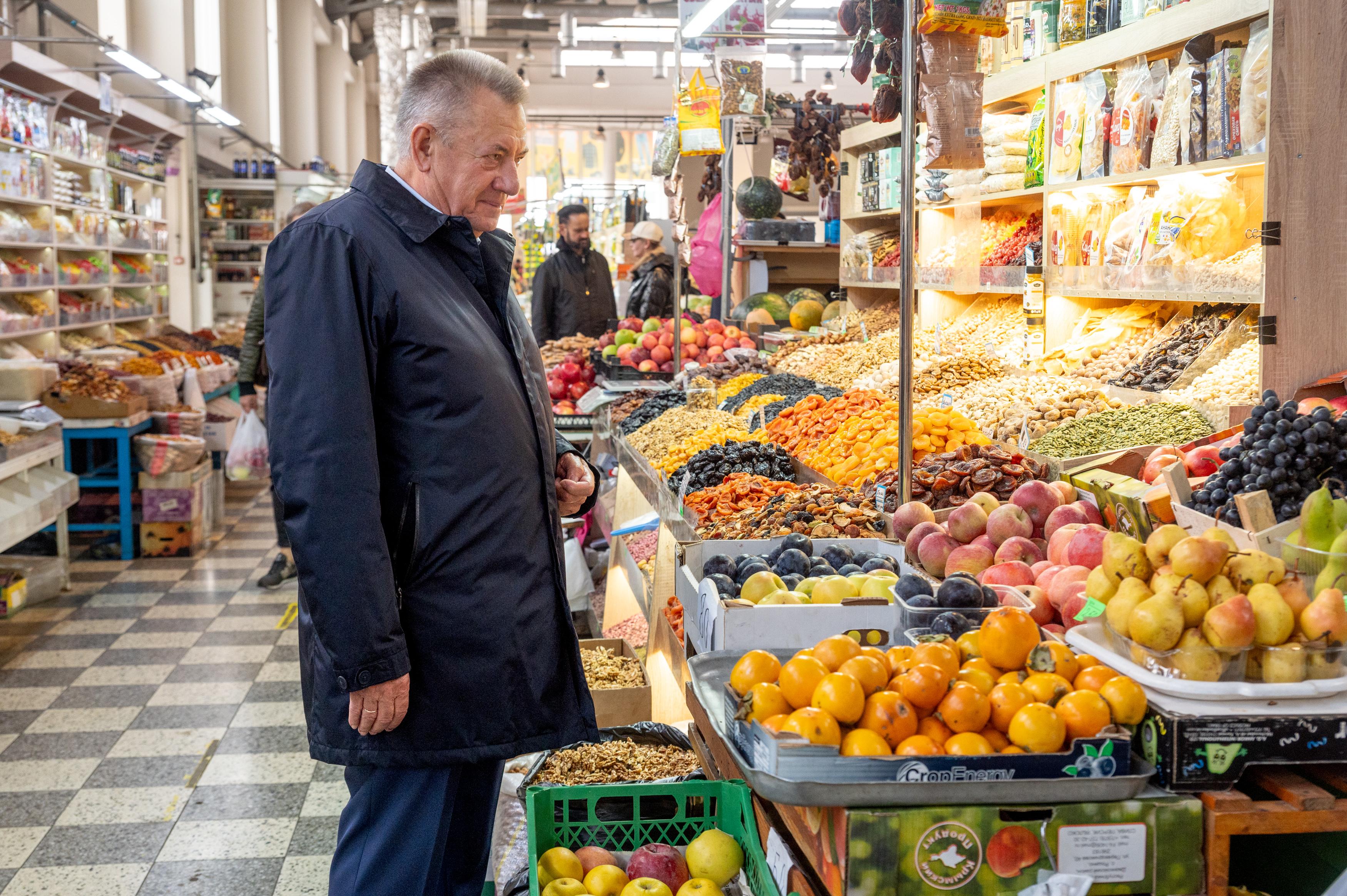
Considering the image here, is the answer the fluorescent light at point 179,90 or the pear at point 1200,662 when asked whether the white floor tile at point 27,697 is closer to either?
the pear at point 1200,662

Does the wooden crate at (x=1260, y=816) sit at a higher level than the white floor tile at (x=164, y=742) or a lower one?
higher

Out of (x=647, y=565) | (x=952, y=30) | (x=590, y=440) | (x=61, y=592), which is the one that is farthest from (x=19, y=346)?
(x=952, y=30)

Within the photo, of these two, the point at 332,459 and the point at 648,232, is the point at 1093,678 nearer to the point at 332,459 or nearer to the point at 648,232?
the point at 332,459

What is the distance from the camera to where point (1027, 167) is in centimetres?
457

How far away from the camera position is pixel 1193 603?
1.57 metres

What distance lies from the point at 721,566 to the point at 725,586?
14cm

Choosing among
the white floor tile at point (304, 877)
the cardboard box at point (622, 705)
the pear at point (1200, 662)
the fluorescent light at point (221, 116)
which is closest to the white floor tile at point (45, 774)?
Answer: the white floor tile at point (304, 877)

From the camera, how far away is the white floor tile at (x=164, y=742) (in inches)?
152

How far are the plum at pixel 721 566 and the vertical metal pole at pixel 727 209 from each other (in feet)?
14.7

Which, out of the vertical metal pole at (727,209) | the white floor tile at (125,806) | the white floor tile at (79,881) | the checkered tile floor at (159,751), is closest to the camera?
the white floor tile at (79,881)

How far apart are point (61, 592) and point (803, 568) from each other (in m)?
4.91

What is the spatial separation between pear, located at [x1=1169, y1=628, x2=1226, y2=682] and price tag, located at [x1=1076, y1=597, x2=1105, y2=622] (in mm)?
184

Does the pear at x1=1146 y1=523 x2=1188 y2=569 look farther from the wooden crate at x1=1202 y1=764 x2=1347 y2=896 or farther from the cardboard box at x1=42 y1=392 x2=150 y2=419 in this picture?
the cardboard box at x1=42 y1=392 x2=150 y2=419

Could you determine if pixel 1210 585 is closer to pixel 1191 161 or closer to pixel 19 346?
pixel 1191 161
